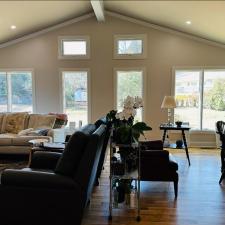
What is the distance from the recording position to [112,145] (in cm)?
284

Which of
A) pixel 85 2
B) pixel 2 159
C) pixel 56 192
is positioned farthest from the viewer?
pixel 85 2

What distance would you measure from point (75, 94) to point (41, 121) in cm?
161

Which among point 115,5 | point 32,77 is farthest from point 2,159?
point 115,5

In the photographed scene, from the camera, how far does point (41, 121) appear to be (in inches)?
221

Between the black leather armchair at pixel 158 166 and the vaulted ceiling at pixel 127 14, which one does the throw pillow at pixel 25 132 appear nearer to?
the vaulted ceiling at pixel 127 14

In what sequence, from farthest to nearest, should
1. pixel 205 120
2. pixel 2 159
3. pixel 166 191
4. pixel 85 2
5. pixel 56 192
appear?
pixel 205 120 → pixel 85 2 → pixel 2 159 → pixel 166 191 → pixel 56 192

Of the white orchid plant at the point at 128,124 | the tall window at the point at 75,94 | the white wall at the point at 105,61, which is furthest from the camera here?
the tall window at the point at 75,94

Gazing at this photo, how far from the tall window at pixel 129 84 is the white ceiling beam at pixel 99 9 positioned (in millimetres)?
1362

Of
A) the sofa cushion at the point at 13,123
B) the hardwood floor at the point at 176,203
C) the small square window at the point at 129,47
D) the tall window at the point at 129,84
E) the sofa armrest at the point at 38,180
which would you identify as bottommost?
the hardwood floor at the point at 176,203

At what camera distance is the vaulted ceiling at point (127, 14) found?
15.9 ft

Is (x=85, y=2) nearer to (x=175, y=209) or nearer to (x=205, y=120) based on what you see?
(x=205, y=120)

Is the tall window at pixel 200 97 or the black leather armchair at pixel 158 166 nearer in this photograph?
the black leather armchair at pixel 158 166

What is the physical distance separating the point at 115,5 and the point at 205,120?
3.56 m

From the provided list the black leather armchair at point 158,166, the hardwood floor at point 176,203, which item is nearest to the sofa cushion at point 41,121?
the hardwood floor at point 176,203
